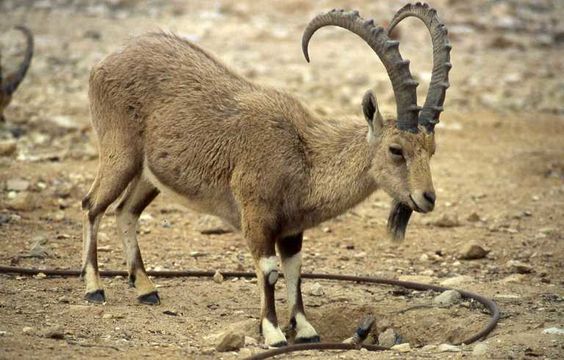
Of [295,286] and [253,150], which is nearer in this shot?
[253,150]

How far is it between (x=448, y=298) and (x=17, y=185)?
5.19m

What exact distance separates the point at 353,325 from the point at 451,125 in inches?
298

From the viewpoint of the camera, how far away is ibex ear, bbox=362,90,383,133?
7.69 m

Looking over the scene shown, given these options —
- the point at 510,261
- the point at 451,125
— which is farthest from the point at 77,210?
the point at 451,125

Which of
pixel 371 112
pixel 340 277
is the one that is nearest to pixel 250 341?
pixel 340 277

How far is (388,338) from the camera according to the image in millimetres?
7965

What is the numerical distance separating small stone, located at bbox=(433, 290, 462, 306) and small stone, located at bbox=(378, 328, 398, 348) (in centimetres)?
57

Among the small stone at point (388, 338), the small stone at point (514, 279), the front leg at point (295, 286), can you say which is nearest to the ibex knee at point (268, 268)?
the front leg at point (295, 286)

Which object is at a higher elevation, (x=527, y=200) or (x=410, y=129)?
(x=410, y=129)

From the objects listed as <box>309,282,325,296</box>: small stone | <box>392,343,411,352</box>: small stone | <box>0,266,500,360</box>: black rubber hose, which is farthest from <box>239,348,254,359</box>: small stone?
<box>309,282,325,296</box>: small stone

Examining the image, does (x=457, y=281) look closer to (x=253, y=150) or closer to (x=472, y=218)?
(x=472, y=218)

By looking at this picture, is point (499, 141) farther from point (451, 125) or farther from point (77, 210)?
point (77, 210)

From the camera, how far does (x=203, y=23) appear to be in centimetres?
2133

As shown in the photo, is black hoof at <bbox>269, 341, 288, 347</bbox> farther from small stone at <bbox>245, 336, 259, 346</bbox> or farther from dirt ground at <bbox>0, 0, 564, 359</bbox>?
dirt ground at <bbox>0, 0, 564, 359</bbox>
